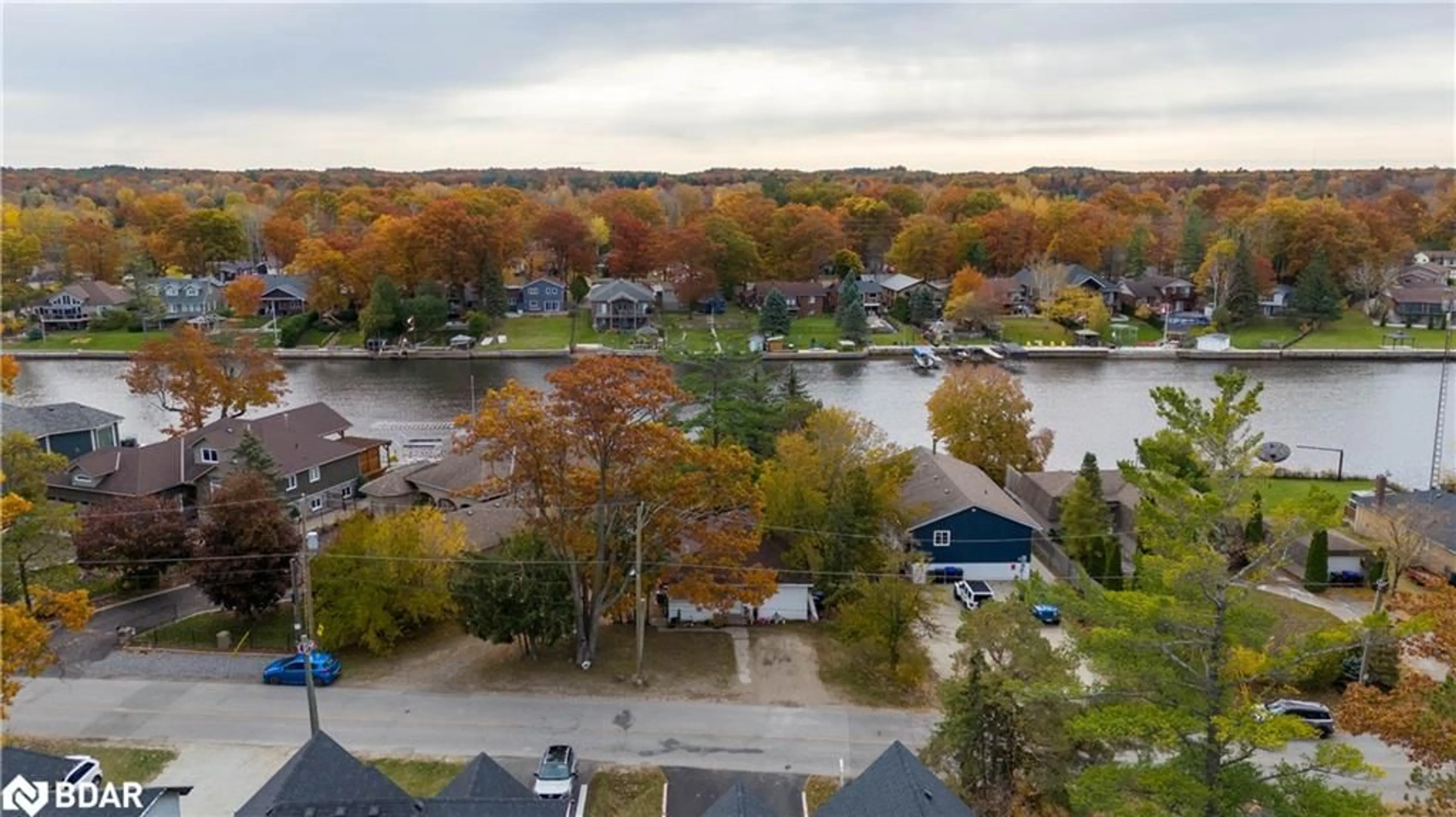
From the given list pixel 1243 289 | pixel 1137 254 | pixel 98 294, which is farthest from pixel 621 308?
pixel 1243 289

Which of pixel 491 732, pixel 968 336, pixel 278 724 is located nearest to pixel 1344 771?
pixel 491 732

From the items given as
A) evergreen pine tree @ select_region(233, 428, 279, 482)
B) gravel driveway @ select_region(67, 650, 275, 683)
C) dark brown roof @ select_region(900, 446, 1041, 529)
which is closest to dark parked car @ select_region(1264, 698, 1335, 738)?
dark brown roof @ select_region(900, 446, 1041, 529)

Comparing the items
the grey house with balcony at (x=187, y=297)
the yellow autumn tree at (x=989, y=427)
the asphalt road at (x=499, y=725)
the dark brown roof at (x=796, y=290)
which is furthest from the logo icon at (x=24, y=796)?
the grey house with balcony at (x=187, y=297)

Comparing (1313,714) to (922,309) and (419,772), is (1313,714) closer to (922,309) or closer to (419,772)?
(419,772)

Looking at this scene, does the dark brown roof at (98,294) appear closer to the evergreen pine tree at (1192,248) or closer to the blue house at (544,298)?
the blue house at (544,298)

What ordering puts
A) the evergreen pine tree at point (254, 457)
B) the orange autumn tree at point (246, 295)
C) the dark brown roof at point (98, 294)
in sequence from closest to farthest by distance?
the evergreen pine tree at point (254, 457), the orange autumn tree at point (246, 295), the dark brown roof at point (98, 294)

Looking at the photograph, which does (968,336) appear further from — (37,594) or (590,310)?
(37,594)

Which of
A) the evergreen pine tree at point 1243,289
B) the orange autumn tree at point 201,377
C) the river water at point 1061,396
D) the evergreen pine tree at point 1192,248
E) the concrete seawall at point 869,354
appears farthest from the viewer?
the evergreen pine tree at point 1192,248
